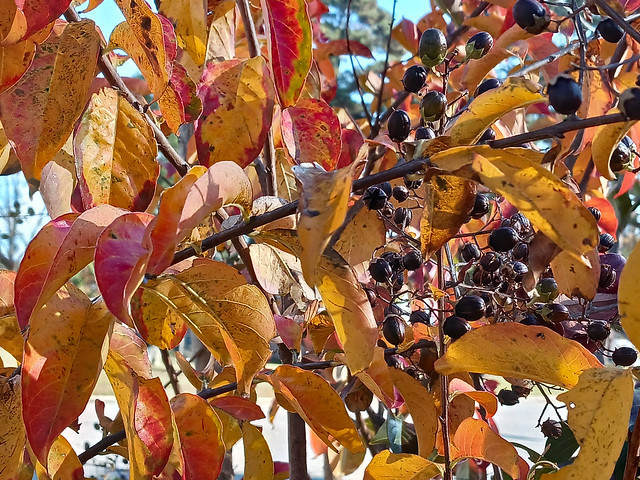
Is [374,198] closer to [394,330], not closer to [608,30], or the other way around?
[394,330]

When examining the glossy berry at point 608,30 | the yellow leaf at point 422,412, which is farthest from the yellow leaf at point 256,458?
the glossy berry at point 608,30

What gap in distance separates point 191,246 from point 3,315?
0.23 meters

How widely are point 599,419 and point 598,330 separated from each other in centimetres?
19

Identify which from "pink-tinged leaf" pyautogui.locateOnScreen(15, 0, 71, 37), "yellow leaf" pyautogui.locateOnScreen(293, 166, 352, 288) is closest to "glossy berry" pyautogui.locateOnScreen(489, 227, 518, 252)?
"yellow leaf" pyautogui.locateOnScreen(293, 166, 352, 288)

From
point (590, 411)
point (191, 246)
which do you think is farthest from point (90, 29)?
point (590, 411)

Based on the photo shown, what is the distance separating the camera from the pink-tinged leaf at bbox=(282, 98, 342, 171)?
598 mm

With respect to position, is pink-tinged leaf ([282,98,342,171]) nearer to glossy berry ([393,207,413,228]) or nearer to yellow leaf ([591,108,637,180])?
glossy berry ([393,207,413,228])

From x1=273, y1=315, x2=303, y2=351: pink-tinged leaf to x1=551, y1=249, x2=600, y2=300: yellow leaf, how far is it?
0.23 meters

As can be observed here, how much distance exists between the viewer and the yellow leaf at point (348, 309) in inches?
15.5

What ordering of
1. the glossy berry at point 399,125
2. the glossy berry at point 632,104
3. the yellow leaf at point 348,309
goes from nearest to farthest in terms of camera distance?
1. the glossy berry at point 632,104
2. the yellow leaf at point 348,309
3. the glossy berry at point 399,125

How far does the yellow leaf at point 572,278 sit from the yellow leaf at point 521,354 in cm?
5

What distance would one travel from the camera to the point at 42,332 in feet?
1.30

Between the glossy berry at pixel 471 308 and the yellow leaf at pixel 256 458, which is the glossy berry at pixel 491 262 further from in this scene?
the yellow leaf at pixel 256 458

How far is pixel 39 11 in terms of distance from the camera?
1.39 ft
